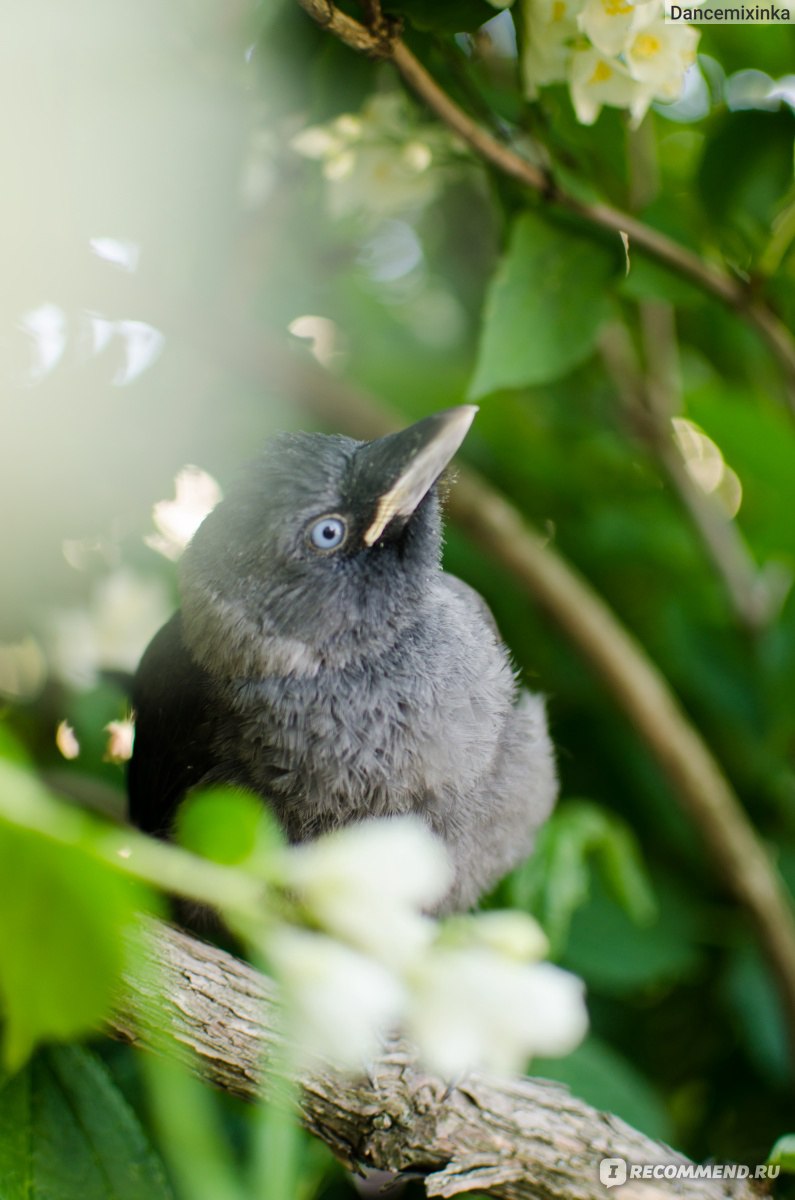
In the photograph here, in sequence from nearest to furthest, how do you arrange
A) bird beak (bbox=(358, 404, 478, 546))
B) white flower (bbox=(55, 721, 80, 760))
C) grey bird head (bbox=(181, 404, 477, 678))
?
bird beak (bbox=(358, 404, 478, 546)) → grey bird head (bbox=(181, 404, 477, 678)) → white flower (bbox=(55, 721, 80, 760))

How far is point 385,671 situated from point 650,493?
4.05 ft

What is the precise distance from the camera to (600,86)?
55.5 inches

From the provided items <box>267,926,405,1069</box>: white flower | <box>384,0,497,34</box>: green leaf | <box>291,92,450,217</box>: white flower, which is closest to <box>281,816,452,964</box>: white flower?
<box>267,926,405,1069</box>: white flower

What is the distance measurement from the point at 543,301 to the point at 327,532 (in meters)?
0.47

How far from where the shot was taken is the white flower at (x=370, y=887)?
0.64 metres

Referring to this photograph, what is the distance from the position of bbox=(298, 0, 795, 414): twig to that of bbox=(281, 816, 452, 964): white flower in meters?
0.99

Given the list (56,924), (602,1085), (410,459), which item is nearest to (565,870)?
(602,1085)

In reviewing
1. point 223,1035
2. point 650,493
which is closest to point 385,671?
point 223,1035

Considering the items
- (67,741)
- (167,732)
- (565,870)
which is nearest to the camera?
(167,732)

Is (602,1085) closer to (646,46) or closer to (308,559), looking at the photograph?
(308,559)

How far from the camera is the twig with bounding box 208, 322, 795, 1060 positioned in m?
2.13

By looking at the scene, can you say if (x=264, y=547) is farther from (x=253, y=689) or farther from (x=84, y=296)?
(x=84, y=296)

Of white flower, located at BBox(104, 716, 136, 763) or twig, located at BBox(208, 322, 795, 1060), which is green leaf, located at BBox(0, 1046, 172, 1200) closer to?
white flower, located at BBox(104, 716, 136, 763)

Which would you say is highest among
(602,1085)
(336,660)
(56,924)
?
(56,924)
